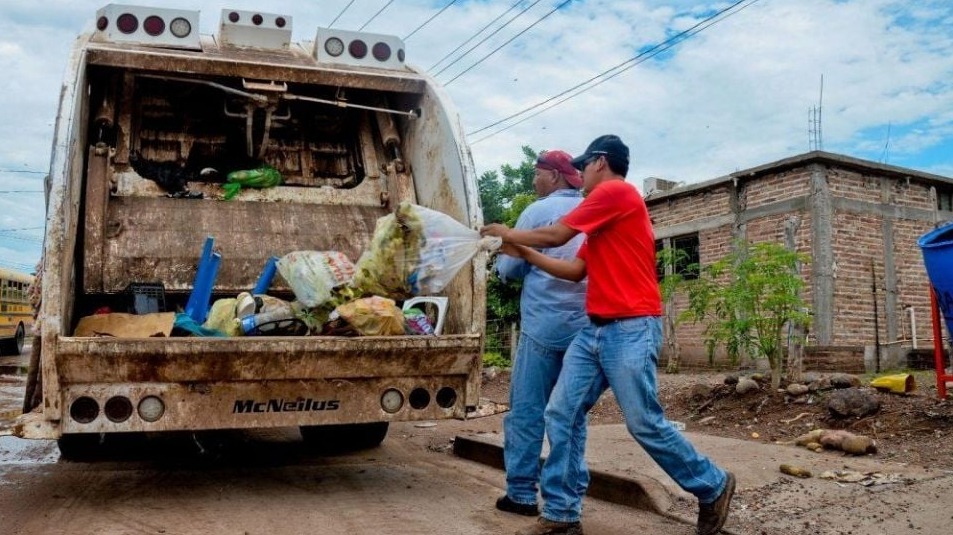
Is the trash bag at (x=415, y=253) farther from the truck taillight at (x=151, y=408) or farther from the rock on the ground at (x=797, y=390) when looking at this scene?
the rock on the ground at (x=797, y=390)

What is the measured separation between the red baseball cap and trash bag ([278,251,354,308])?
3.49 feet

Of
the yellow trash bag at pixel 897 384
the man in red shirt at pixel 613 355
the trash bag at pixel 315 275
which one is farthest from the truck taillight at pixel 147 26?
the yellow trash bag at pixel 897 384

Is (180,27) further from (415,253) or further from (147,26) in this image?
(415,253)

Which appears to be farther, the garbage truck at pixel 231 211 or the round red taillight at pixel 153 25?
the round red taillight at pixel 153 25

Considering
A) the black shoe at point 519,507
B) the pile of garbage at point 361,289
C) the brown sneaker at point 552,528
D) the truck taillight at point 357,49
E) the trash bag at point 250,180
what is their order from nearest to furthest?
the brown sneaker at point 552,528
the black shoe at point 519,507
the pile of garbage at point 361,289
the truck taillight at point 357,49
the trash bag at point 250,180

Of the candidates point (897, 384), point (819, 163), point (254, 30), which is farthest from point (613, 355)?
point (819, 163)

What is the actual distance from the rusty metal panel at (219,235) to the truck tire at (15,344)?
1797 cm

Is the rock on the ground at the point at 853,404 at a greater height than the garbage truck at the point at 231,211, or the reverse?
the garbage truck at the point at 231,211

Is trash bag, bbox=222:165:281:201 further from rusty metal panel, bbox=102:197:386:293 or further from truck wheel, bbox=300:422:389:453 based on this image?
truck wheel, bbox=300:422:389:453

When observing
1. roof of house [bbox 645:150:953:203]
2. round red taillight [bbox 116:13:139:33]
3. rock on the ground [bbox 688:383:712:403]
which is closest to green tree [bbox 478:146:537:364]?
roof of house [bbox 645:150:953:203]

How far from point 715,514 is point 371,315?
5.58 feet

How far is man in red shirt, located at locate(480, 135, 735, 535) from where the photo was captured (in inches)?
124

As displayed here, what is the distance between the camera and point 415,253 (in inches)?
155

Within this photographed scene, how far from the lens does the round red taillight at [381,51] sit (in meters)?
5.00
